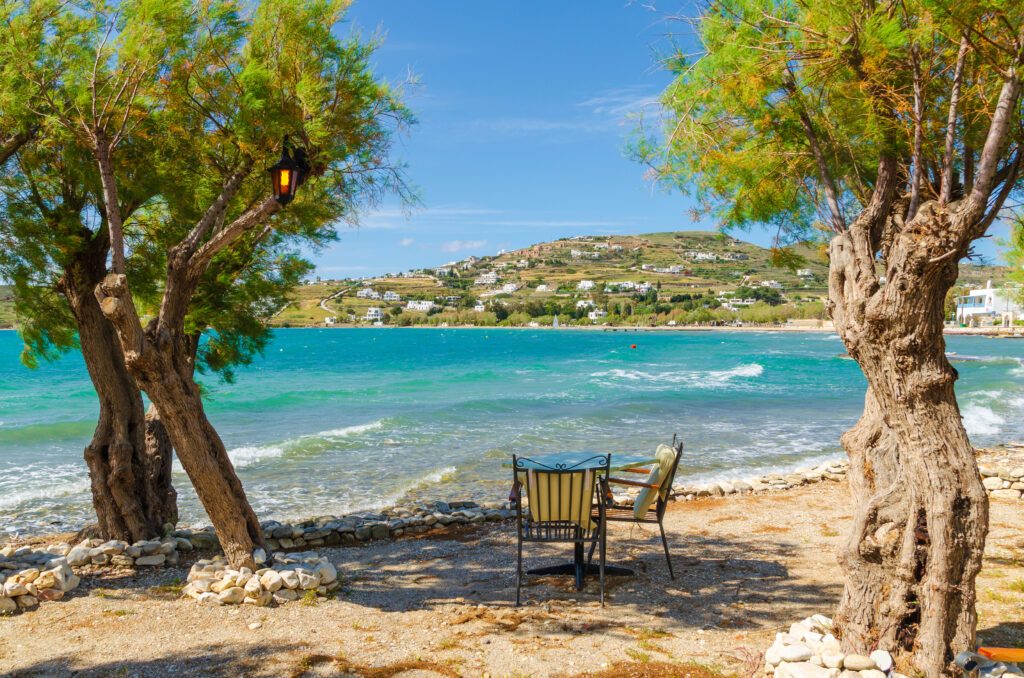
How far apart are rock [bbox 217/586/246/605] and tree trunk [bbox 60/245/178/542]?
2.12 m

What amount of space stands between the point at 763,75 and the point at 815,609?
12.4 feet

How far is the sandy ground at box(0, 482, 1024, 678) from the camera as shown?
4176mm

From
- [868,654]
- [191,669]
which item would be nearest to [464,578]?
[191,669]

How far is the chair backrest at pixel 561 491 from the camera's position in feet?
18.0

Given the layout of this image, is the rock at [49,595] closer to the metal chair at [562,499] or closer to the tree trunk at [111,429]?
the tree trunk at [111,429]

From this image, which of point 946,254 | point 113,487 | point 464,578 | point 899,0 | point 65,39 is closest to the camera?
point 946,254

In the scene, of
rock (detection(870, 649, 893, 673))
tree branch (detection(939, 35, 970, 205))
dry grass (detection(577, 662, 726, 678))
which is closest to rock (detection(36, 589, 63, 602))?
dry grass (detection(577, 662, 726, 678))

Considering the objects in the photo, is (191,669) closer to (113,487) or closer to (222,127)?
(113,487)

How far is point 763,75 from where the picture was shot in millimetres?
4555

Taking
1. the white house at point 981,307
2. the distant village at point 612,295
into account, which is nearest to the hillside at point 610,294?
the distant village at point 612,295

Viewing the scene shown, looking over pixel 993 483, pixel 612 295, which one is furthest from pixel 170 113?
pixel 612 295

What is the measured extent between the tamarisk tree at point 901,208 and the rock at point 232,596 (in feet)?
13.6

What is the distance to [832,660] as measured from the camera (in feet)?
12.2

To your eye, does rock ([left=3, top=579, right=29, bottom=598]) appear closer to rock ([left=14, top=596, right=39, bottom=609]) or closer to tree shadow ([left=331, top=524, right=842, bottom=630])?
rock ([left=14, top=596, right=39, bottom=609])
